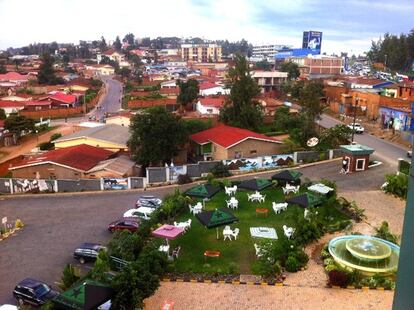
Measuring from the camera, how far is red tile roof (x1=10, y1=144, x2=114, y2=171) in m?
30.9

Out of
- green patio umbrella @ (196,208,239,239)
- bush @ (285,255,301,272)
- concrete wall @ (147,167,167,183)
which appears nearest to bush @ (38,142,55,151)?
concrete wall @ (147,167,167,183)

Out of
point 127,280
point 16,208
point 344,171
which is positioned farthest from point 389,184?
point 16,208

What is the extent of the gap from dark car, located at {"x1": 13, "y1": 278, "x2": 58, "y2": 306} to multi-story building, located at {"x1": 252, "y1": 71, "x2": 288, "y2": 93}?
72362 millimetres

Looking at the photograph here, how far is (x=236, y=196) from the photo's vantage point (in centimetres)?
2509

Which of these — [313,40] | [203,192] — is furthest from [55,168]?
[313,40]

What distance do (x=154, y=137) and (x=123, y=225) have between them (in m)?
12.0

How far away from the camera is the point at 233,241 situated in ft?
A: 60.7

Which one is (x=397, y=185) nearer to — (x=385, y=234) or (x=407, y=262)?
(x=385, y=234)

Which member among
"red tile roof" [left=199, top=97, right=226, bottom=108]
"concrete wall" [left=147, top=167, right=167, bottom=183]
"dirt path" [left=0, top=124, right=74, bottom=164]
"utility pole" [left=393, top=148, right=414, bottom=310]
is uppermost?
"utility pole" [left=393, top=148, right=414, bottom=310]

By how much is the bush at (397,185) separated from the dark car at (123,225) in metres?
15.2

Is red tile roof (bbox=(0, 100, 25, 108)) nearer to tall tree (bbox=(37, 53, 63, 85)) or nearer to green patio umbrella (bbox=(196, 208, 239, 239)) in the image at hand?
tall tree (bbox=(37, 53, 63, 85))

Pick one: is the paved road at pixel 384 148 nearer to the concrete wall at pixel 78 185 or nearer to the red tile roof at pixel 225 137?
the red tile roof at pixel 225 137

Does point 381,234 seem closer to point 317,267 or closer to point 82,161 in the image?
point 317,267

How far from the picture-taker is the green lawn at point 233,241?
16.2 m
